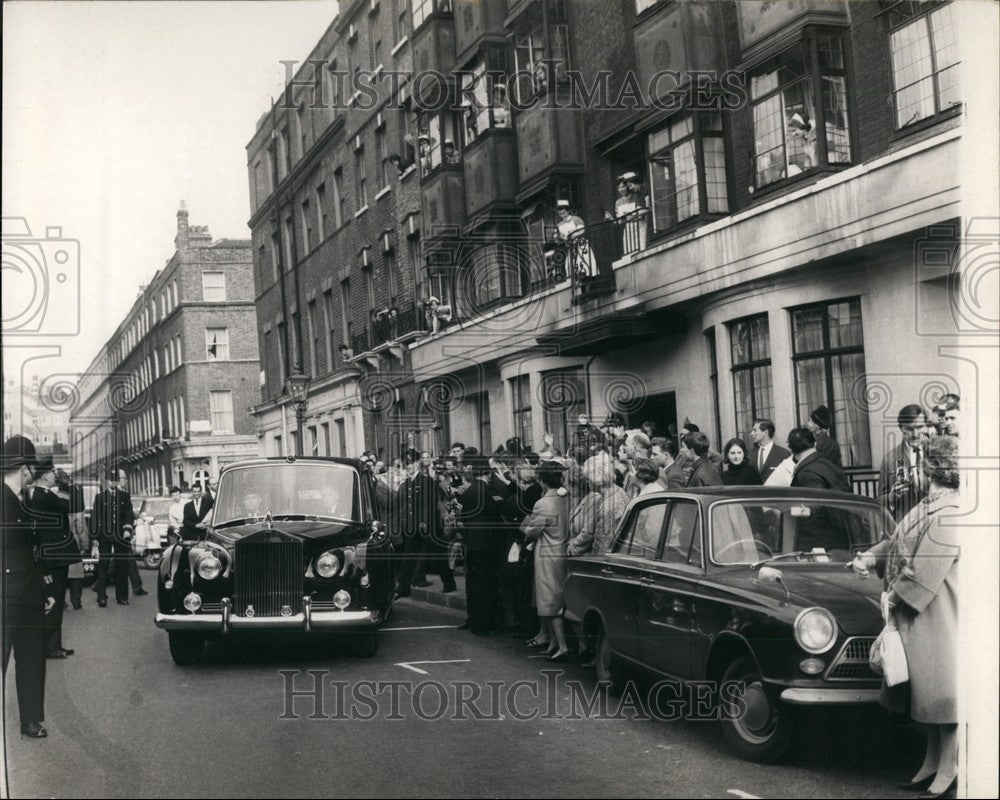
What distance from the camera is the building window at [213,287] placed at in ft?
157

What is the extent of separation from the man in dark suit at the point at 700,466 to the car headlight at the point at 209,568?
14.3ft

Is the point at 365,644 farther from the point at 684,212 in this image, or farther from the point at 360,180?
the point at 360,180

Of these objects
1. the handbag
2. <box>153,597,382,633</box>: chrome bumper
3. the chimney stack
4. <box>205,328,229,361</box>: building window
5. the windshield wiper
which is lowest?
<box>153,597,382,633</box>: chrome bumper

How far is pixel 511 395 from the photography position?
24.8 meters

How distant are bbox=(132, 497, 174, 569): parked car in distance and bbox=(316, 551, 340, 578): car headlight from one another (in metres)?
14.9

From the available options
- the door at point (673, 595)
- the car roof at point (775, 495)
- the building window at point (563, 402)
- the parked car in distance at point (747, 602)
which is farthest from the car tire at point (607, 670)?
the building window at point (563, 402)

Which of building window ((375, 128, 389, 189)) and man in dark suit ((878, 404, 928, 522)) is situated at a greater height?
building window ((375, 128, 389, 189))

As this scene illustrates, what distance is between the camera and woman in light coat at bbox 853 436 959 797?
6.22 m

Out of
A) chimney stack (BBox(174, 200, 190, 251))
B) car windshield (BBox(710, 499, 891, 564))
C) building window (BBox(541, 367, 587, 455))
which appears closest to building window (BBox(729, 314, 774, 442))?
building window (BBox(541, 367, 587, 455))

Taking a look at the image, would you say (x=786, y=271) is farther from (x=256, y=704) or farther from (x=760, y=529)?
(x=256, y=704)

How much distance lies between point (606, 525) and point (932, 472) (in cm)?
442

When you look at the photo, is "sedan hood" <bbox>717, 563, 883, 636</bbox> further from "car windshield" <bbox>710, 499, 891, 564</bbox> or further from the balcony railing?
the balcony railing

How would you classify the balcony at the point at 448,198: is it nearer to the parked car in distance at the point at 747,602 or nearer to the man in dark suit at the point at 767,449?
the man in dark suit at the point at 767,449

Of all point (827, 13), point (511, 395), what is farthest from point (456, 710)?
point (511, 395)
